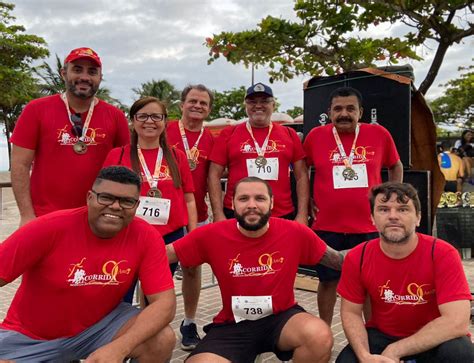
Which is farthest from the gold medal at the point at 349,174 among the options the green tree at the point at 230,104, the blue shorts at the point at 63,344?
the green tree at the point at 230,104

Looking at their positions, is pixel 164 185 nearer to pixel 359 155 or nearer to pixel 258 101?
pixel 258 101

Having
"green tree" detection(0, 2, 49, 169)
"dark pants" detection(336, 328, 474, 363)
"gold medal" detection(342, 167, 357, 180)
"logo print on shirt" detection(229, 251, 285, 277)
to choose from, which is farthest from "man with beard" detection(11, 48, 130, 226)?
"green tree" detection(0, 2, 49, 169)

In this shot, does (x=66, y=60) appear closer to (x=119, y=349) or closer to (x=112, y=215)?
(x=112, y=215)

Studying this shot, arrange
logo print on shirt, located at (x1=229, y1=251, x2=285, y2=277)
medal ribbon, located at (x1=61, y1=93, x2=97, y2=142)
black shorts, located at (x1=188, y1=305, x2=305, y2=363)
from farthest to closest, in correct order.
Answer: medal ribbon, located at (x1=61, y1=93, x2=97, y2=142) → logo print on shirt, located at (x1=229, y1=251, x2=285, y2=277) → black shorts, located at (x1=188, y1=305, x2=305, y2=363)

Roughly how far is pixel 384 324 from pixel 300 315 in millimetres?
472

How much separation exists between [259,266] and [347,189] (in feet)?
3.44

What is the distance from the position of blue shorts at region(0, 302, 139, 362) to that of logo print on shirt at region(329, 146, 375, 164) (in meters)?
1.82

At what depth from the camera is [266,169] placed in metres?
3.53

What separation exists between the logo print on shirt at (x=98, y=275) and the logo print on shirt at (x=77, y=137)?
1.03m

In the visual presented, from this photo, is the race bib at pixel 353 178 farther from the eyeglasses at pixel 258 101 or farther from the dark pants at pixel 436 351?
the dark pants at pixel 436 351

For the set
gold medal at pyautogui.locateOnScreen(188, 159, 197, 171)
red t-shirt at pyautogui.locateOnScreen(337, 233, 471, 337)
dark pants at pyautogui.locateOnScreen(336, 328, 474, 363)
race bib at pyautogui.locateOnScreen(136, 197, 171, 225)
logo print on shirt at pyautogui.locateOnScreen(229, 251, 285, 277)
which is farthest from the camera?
gold medal at pyautogui.locateOnScreen(188, 159, 197, 171)

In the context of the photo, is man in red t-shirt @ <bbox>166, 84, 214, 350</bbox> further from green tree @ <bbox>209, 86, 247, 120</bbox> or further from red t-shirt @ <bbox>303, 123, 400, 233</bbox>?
green tree @ <bbox>209, 86, 247, 120</bbox>

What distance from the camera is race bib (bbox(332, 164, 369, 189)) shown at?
3479mm

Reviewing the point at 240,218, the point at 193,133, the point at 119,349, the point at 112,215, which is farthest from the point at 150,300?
the point at 193,133
